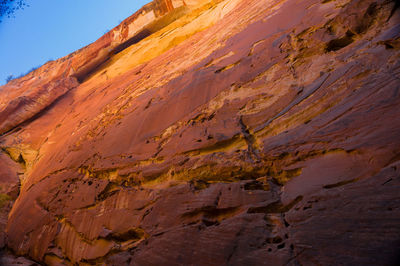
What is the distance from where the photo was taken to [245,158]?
264 centimetres

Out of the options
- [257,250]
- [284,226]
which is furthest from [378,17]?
[257,250]

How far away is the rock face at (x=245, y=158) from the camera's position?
6.08 ft

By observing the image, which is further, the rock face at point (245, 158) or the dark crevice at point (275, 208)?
the dark crevice at point (275, 208)

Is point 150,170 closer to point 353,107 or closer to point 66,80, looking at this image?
point 353,107

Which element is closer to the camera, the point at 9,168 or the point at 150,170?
the point at 150,170

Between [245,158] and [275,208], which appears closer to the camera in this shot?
[275,208]

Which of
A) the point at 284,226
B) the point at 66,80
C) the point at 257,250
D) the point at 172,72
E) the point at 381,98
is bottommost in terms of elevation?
the point at 257,250

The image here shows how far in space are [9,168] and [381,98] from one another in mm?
8171

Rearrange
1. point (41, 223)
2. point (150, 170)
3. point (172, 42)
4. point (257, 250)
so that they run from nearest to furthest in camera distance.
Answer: point (257, 250), point (150, 170), point (41, 223), point (172, 42)

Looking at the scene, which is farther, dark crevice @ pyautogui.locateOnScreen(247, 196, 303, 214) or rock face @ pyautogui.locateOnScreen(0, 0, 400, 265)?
dark crevice @ pyautogui.locateOnScreen(247, 196, 303, 214)

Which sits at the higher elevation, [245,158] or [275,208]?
[245,158]

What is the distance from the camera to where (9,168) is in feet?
19.7

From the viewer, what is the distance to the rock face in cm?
185

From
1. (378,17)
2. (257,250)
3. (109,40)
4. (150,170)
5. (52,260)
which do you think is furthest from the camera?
(109,40)
